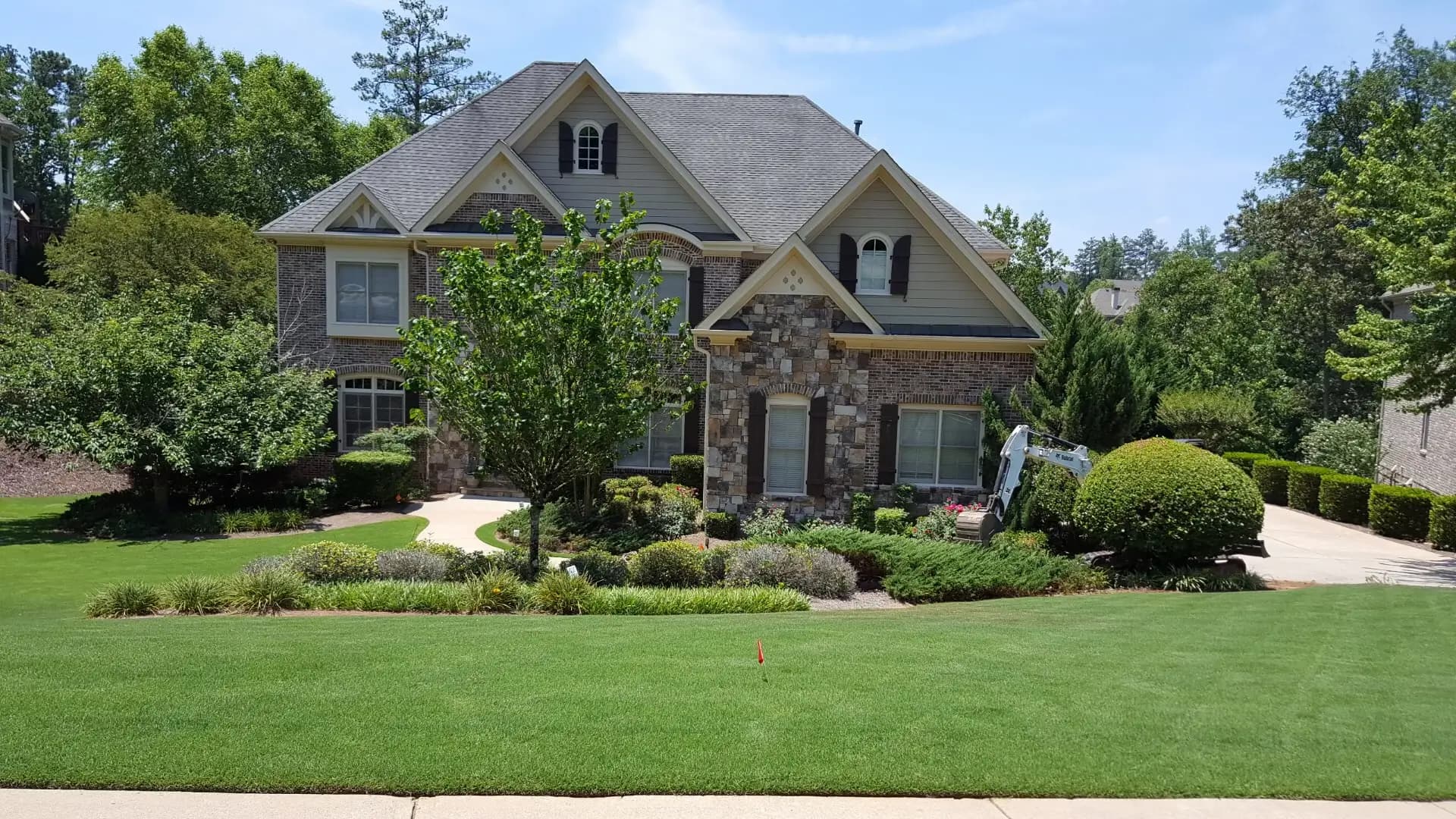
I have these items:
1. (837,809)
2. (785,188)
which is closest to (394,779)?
(837,809)

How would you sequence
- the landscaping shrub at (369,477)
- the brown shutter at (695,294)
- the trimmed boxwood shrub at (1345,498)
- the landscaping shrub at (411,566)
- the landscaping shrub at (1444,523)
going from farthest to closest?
the brown shutter at (695,294)
the trimmed boxwood shrub at (1345,498)
the landscaping shrub at (369,477)
the landscaping shrub at (1444,523)
the landscaping shrub at (411,566)

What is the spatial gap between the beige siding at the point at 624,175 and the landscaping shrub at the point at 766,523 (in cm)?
763

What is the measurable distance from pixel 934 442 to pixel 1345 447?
50.4 feet

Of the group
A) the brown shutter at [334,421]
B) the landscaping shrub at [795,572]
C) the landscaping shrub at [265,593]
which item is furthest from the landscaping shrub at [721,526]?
the brown shutter at [334,421]

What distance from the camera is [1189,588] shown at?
44.2ft

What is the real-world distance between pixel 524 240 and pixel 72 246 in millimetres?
23678

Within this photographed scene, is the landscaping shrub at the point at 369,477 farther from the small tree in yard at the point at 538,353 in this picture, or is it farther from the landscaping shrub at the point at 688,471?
the small tree in yard at the point at 538,353

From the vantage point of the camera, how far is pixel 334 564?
1259 cm

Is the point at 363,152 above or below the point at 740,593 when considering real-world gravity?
above

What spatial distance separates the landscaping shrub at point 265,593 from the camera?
10.9 metres

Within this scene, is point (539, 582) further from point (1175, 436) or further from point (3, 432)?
point (1175, 436)

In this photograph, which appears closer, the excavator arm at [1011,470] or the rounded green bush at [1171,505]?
the rounded green bush at [1171,505]

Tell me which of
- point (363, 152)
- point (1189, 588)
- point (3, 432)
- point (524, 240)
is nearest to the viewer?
point (524, 240)

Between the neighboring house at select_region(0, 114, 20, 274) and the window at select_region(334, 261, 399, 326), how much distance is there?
2556 cm
